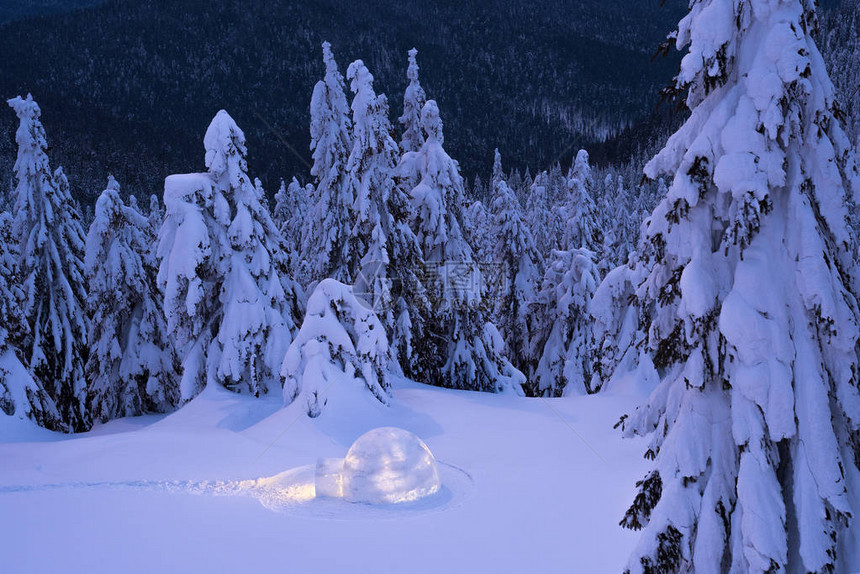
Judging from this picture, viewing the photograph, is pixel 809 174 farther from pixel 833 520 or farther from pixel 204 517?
pixel 204 517

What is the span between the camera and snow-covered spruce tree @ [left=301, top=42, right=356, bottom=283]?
22062mm

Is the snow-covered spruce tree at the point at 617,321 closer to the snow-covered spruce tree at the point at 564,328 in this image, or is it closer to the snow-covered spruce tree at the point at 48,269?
the snow-covered spruce tree at the point at 564,328

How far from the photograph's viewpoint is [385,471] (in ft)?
30.4

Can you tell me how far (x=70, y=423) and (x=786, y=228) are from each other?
26978 mm

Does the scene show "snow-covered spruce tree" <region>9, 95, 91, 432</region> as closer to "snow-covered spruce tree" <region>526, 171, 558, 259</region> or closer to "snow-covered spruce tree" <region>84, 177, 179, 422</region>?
"snow-covered spruce tree" <region>84, 177, 179, 422</region>

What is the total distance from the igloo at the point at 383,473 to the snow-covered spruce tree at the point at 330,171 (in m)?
12.6

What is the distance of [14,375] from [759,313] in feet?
61.6

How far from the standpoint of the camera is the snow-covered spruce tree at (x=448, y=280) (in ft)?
70.4

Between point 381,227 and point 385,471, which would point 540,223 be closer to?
point 381,227

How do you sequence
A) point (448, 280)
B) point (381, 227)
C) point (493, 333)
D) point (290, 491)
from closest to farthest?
point (290, 491), point (381, 227), point (448, 280), point (493, 333)

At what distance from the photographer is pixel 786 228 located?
16.7ft

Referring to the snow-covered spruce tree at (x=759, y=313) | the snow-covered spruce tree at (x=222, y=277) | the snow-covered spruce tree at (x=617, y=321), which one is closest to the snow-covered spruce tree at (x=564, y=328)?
the snow-covered spruce tree at (x=617, y=321)

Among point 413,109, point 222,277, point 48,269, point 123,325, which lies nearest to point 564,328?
point 413,109

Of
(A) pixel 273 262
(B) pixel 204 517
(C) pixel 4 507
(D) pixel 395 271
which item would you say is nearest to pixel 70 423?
(A) pixel 273 262
